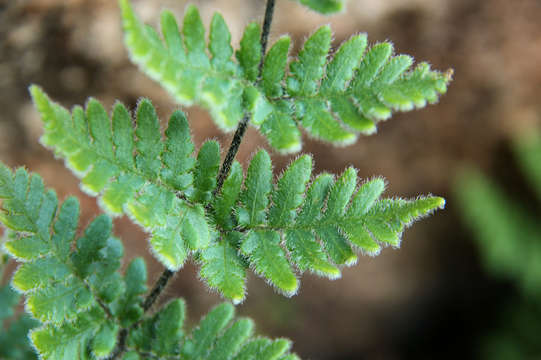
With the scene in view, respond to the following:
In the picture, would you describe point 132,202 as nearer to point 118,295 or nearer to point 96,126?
point 96,126

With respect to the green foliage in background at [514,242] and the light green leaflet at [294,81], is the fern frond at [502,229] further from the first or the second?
the light green leaflet at [294,81]

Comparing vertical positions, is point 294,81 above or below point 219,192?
above

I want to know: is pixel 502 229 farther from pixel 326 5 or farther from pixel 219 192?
pixel 326 5

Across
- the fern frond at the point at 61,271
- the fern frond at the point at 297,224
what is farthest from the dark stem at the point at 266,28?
the fern frond at the point at 61,271

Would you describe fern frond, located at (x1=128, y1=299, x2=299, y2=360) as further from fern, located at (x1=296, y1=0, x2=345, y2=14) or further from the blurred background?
the blurred background

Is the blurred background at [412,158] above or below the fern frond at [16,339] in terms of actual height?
above

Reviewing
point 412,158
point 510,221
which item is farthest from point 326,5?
point 510,221

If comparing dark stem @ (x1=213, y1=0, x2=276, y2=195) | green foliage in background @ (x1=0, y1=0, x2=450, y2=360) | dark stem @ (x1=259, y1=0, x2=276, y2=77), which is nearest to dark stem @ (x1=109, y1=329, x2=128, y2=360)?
green foliage in background @ (x1=0, y1=0, x2=450, y2=360)
